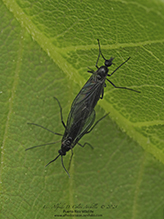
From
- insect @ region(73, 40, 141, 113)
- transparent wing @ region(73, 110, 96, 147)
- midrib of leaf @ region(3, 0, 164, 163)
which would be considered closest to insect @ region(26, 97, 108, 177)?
transparent wing @ region(73, 110, 96, 147)

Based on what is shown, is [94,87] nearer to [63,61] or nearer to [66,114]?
[66,114]

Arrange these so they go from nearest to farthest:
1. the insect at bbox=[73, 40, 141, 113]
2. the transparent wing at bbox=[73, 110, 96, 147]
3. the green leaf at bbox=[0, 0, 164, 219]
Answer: the green leaf at bbox=[0, 0, 164, 219] < the insect at bbox=[73, 40, 141, 113] < the transparent wing at bbox=[73, 110, 96, 147]

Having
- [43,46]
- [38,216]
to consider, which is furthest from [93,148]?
[43,46]

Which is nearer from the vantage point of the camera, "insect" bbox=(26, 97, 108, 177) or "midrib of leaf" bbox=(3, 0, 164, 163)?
"midrib of leaf" bbox=(3, 0, 164, 163)

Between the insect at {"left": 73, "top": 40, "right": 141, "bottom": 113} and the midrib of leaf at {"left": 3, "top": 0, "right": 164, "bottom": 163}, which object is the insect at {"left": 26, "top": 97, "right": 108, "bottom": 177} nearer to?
the insect at {"left": 73, "top": 40, "right": 141, "bottom": 113}

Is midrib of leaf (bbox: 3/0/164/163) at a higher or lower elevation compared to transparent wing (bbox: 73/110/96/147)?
higher

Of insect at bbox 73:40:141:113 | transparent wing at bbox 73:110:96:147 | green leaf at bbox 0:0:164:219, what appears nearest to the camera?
green leaf at bbox 0:0:164:219

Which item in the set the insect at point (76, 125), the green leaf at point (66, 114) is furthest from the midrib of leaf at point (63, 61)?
the insect at point (76, 125)
